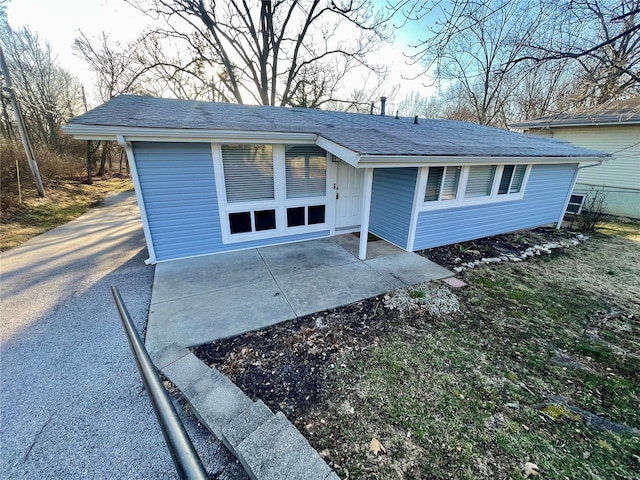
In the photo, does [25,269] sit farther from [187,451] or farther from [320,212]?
[187,451]

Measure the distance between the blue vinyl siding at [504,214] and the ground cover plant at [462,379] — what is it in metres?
1.71

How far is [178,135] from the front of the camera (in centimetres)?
437

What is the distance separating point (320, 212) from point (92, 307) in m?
4.57

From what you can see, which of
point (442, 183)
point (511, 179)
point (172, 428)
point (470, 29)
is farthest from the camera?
point (511, 179)

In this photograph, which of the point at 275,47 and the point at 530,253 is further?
the point at 275,47

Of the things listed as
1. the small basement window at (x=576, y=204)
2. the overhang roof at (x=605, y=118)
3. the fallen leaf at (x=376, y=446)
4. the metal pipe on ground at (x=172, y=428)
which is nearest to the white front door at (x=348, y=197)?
the fallen leaf at (x=376, y=446)

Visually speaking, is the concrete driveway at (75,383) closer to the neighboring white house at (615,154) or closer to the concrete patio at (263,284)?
the concrete patio at (263,284)

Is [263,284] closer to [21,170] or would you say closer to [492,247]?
[492,247]

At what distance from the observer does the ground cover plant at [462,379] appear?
2053 mm

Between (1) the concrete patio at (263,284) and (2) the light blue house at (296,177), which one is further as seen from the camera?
(2) the light blue house at (296,177)

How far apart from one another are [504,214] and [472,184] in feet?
5.79

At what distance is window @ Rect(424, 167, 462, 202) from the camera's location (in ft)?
17.8

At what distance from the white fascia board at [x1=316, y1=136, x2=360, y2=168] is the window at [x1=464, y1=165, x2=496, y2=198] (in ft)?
10.1

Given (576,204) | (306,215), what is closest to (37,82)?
(306,215)
